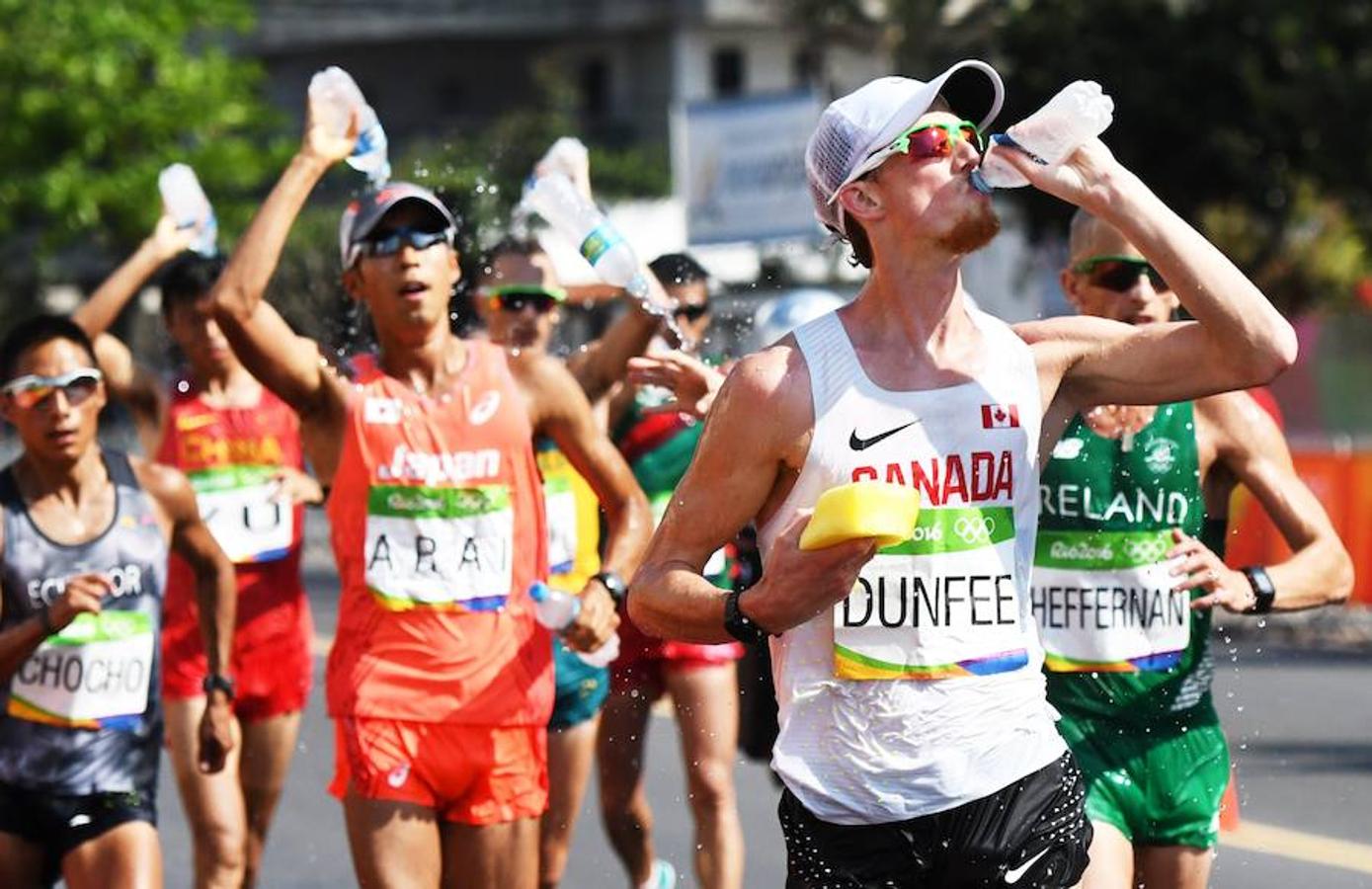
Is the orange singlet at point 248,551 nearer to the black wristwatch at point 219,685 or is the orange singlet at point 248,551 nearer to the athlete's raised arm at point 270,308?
the black wristwatch at point 219,685

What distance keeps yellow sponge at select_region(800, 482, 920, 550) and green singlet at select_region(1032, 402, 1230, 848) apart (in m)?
2.30

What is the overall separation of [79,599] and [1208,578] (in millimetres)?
2783

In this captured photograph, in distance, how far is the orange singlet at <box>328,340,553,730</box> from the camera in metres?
6.34

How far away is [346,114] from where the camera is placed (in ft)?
21.3

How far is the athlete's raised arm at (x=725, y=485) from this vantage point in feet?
14.3

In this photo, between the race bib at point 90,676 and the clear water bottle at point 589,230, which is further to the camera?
the race bib at point 90,676

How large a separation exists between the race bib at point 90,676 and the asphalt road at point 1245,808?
8.84 feet

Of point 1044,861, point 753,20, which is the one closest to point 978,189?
point 1044,861

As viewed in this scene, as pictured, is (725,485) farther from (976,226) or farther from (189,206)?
(189,206)

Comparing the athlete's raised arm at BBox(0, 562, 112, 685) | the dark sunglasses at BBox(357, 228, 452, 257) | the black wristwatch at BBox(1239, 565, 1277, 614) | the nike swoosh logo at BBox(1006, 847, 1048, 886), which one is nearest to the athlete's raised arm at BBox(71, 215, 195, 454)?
the athlete's raised arm at BBox(0, 562, 112, 685)

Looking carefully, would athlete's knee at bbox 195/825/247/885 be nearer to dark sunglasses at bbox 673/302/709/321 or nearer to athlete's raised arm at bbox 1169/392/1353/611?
dark sunglasses at bbox 673/302/709/321

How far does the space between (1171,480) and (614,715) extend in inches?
137

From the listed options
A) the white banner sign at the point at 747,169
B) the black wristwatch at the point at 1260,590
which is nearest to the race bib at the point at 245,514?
the black wristwatch at the point at 1260,590

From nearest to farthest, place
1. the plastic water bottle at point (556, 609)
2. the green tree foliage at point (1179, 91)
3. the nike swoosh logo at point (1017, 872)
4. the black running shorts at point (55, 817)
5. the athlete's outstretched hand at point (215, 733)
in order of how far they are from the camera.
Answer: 1. the nike swoosh logo at point (1017, 872)
2. the plastic water bottle at point (556, 609)
3. the black running shorts at point (55, 817)
4. the athlete's outstretched hand at point (215, 733)
5. the green tree foliage at point (1179, 91)
